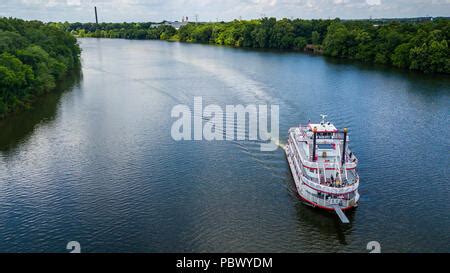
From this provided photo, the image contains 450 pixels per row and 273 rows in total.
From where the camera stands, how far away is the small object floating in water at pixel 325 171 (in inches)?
1199

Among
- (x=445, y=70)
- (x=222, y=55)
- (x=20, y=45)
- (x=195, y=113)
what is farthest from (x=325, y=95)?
(x=222, y=55)

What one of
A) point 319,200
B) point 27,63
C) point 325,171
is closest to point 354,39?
point 27,63

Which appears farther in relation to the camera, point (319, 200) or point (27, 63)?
point (27, 63)

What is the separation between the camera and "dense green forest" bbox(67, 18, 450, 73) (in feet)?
282

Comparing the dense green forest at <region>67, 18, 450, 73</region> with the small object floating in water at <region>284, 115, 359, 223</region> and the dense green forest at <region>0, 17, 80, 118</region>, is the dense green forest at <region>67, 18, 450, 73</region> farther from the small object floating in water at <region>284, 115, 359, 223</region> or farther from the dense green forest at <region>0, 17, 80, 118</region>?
the dense green forest at <region>0, 17, 80, 118</region>

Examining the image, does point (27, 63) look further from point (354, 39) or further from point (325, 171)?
point (354, 39)

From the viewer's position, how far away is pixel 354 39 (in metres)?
108

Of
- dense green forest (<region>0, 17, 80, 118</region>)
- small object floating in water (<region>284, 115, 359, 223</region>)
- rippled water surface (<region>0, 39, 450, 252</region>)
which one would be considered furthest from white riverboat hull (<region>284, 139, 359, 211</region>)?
dense green forest (<region>0, 17, 80, 118</region>)

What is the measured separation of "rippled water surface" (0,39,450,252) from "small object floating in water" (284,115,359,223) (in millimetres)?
1105

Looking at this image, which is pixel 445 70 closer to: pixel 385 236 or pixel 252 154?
pixel 252 154

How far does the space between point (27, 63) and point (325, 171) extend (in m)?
49.1

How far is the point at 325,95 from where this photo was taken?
6450 centimetres

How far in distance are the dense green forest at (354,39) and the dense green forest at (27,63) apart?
67755mm

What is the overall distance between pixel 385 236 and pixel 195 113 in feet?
106
